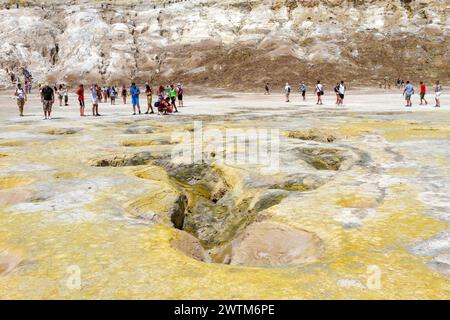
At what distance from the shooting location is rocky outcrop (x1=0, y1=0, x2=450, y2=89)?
76562mm

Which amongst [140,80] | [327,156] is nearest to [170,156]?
[327,156]

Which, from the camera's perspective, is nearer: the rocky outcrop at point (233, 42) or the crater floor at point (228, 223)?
the crater floor at point (228, 223)

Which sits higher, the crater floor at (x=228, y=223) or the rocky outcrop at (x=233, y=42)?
the rocky outcrop at (x=233, y=42)

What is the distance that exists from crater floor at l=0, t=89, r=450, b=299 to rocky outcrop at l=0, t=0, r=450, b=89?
61658 millimetres

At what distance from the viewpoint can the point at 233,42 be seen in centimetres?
8450

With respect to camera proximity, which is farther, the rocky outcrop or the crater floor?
the rocky outcrop

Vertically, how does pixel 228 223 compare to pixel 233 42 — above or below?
below

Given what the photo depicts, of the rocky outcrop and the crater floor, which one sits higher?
the rocky outcrop

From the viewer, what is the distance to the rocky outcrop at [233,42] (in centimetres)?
7656

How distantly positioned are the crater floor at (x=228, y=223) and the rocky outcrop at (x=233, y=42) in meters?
61.7

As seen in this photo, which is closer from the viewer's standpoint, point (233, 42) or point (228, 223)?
point (228, 223)

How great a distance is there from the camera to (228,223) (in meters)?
10.1

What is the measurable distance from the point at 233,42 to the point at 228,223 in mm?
77681
